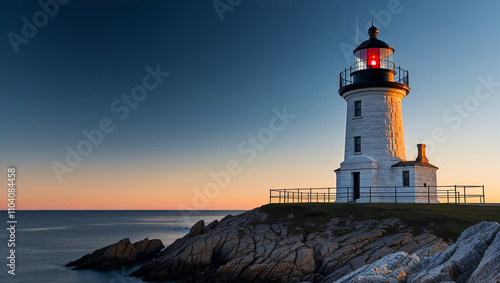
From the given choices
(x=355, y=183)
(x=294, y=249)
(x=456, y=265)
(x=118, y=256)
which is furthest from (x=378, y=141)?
(x=456, y=265)

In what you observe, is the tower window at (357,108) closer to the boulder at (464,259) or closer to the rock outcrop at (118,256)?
the rock outcrop at (118,256)

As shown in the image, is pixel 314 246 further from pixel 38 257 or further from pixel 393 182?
pixel 38 257

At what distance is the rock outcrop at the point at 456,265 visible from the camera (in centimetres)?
787

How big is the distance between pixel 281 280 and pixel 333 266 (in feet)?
6.79

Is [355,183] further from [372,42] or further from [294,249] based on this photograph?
[294,249]

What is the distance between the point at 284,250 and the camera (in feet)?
58.1

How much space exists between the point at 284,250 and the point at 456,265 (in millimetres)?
9666

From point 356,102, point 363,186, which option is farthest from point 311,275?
point 356,102

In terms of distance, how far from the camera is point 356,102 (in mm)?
28812

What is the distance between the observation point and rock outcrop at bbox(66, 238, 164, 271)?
2391cm

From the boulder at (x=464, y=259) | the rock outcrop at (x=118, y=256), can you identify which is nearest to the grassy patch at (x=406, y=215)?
the boulder at (x=464, y=259)

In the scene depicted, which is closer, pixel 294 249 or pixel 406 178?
pixel 294 249

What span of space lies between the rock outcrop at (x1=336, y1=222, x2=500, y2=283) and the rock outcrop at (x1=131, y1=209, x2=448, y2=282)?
3.49 m

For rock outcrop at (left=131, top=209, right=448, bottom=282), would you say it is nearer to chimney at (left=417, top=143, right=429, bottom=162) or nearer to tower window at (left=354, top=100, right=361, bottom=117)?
tower window at (left=354, top=100, right=361, bottom=117)
